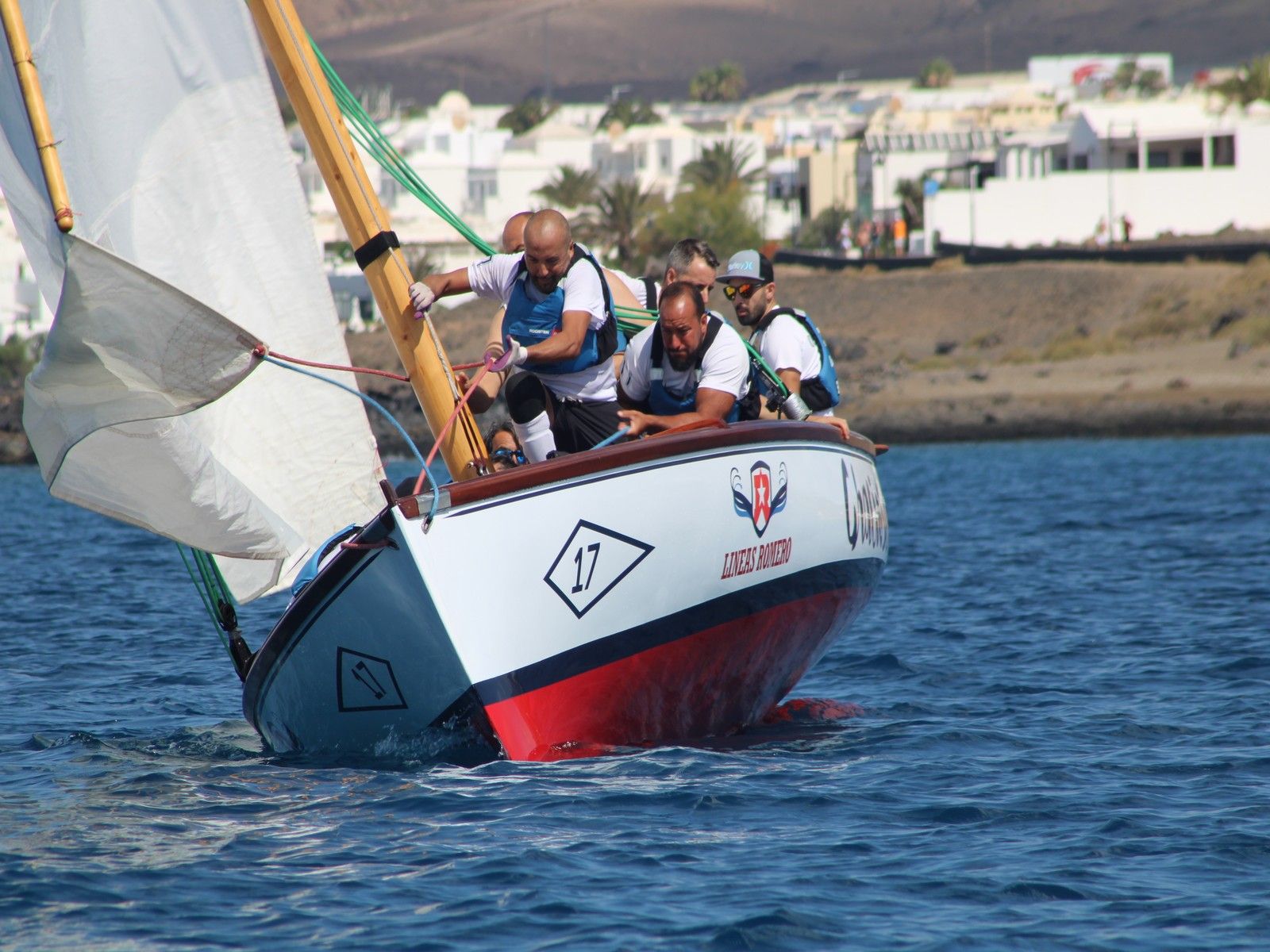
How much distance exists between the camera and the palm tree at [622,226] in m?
68.2

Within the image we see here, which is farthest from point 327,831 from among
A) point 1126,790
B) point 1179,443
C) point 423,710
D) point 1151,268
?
point 1151,268

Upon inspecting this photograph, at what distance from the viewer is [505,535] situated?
25.6 feet

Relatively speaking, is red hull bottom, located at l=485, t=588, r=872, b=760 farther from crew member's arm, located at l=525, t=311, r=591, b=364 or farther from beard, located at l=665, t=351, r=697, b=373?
crew member's arm, located at l=525, t=311, r=591, b=364

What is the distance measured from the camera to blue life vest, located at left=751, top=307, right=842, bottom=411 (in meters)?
10.6

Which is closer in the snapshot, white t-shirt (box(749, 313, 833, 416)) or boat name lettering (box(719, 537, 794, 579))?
boat name lettering (box(719, 537, 794, 579))

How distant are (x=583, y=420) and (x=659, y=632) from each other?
1406mm

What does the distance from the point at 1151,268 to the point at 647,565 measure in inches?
2020

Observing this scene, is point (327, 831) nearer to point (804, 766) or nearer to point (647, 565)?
point (647, 565)

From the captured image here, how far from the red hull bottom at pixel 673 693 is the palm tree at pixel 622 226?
Result: 58537 mm

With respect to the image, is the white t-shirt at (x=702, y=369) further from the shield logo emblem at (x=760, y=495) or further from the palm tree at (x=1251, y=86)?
the palm tree at (x=1251, y=86)

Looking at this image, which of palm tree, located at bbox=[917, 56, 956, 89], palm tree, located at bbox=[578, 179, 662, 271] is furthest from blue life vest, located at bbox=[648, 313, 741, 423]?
palm tree, located at bbox=[917, 56, 956, 89]

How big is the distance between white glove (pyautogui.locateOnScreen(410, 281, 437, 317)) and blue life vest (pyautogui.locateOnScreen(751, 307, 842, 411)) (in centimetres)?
249

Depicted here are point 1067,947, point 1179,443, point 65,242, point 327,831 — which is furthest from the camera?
point 1179,443

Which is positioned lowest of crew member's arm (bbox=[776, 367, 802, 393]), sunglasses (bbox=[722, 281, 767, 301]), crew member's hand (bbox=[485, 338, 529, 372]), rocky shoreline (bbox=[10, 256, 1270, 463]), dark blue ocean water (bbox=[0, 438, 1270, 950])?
rocky shoreline (bbox=[10, 256, 1270, 463])
